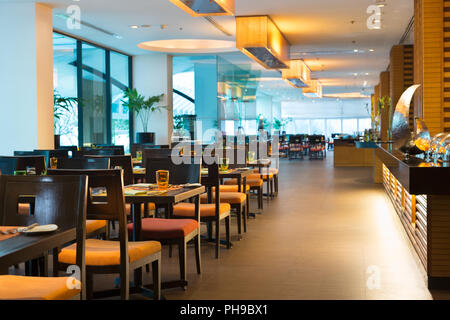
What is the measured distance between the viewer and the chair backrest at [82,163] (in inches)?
178

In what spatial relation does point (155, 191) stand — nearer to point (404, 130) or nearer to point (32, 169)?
point (32, 169)

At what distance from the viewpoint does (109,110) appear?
Answer: 44.3 feet

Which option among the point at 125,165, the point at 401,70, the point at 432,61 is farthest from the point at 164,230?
the point at 401,70

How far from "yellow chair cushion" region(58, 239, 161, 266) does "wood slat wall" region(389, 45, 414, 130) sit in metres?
9.33

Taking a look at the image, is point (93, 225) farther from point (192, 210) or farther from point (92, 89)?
point (92, 89)

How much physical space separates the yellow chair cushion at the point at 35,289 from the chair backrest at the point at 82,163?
82.7 inches

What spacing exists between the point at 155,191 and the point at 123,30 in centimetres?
829

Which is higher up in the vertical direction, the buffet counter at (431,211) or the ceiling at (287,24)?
the ceiling at (287,24)

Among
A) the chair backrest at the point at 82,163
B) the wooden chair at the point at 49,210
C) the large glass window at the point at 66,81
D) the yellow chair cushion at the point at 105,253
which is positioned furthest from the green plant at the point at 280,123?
the wooden chair at the point at 49,210

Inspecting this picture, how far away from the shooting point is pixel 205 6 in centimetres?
600

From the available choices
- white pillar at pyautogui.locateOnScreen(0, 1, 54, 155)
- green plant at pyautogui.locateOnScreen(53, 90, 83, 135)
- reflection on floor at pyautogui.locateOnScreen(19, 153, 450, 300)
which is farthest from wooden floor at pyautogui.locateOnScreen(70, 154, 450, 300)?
green plant at pyautogui.locateOnScreen(53, 90, 83, 135)

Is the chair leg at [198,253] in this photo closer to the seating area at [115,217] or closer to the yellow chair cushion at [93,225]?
the seating area at [115,217]

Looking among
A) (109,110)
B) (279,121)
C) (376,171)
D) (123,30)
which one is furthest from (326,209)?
(279,121)

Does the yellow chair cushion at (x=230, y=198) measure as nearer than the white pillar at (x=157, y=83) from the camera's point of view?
Yes
